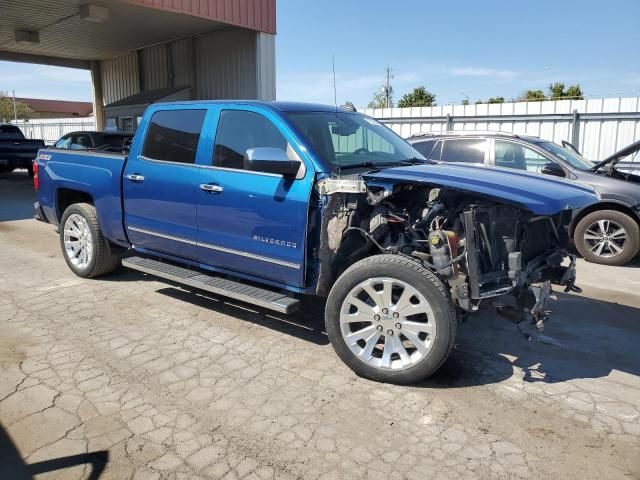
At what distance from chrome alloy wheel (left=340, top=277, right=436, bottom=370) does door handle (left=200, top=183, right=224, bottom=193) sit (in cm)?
150

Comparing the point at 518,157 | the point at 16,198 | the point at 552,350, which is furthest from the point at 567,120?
the point at 16,198

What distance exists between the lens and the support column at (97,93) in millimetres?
21172

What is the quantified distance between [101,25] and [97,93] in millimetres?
6990

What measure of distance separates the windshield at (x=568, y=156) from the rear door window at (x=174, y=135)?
5.36 m

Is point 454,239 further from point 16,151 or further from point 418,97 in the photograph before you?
point 418,97

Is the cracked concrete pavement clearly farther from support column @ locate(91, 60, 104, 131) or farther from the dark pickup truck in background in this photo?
support column @ locate(91, 60, 104, 131)

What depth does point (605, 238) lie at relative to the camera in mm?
7328

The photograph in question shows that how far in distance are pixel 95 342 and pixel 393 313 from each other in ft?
8.04

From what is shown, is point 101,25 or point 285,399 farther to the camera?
point 101,25

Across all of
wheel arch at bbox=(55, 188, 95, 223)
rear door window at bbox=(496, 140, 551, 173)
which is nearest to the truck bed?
wheel arch at bbox=(55, 188, 95, 223)

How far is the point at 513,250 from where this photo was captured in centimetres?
364

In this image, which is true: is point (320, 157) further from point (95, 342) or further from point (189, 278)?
point (95, 342)

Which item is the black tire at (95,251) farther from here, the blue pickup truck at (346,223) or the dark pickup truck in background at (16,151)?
the dark pickup truck in background at (16,151)

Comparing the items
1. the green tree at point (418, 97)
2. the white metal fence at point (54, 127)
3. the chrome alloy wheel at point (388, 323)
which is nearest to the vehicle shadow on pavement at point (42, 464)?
the chrome alloy wheel at point (388, 323)
